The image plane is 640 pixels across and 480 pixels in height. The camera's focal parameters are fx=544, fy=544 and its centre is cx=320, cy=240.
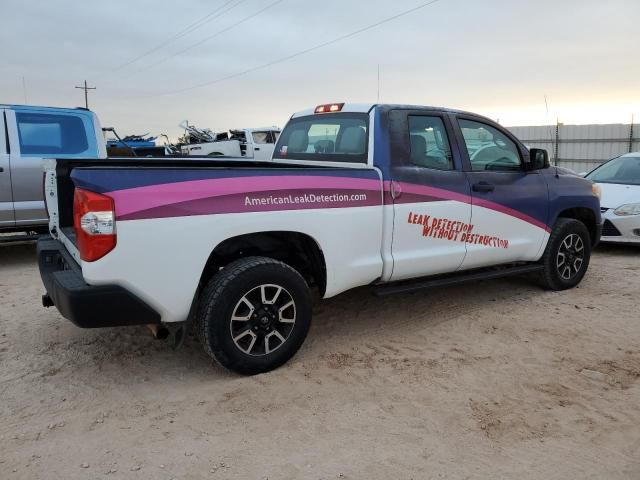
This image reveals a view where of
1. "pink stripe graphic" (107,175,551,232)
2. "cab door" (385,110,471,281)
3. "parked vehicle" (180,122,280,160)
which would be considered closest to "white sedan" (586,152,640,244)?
"cab door" (385,110,471,281)

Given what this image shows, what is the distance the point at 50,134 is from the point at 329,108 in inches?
179

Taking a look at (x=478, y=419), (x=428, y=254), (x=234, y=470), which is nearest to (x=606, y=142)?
(x=428, y=254)

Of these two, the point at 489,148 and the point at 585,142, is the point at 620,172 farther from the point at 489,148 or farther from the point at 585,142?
the point at 585,142

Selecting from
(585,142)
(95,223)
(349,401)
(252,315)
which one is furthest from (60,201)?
(585,142)

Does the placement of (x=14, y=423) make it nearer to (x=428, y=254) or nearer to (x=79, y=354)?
(x=79, y=354)

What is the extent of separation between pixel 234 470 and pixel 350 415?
808mm

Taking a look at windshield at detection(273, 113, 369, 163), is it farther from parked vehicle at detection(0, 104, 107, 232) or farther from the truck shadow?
parked vehicle at detection(0, 104, 107, 232)

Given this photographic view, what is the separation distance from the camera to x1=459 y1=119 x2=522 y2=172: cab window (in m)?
4.82

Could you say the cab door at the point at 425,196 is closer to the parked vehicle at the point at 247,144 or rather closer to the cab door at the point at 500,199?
the cab door at the point at 500,199

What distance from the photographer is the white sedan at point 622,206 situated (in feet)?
25.0

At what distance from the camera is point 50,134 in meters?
7.36

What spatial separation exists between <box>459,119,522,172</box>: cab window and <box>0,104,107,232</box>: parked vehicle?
532 centimetres

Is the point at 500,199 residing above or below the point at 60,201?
below

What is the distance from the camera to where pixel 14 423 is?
3117mm
